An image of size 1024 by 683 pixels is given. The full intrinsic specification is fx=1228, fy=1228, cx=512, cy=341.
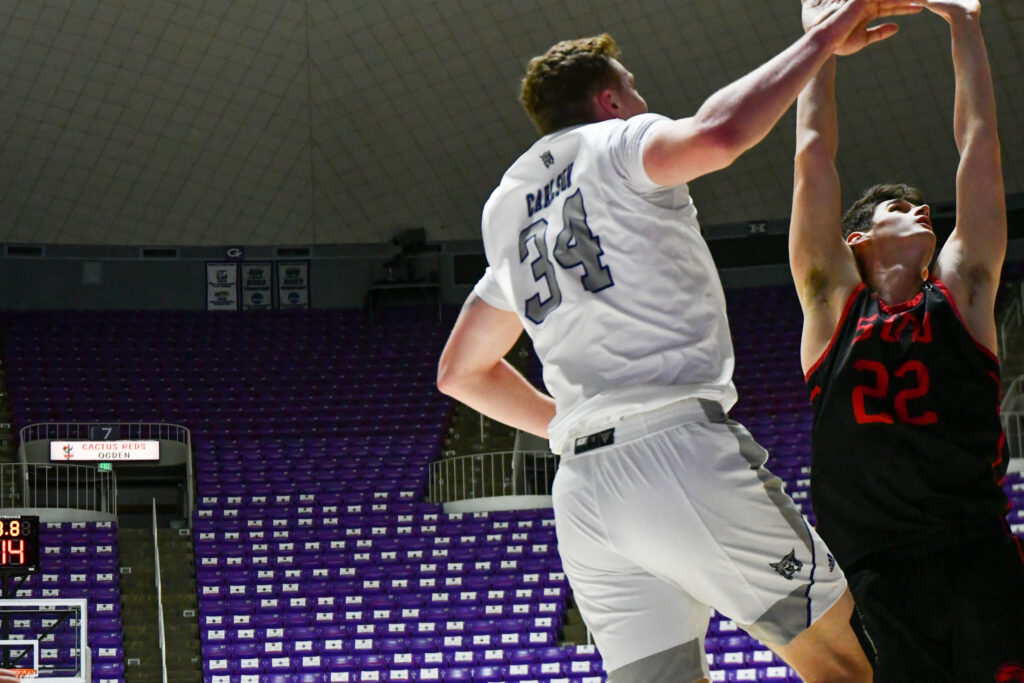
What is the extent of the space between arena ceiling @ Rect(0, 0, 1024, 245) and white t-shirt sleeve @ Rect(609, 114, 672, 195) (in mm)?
23010

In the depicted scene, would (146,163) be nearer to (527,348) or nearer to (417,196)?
(417,196)

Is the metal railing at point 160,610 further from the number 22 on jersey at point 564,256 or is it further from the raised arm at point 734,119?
the raised arm at point 734,119

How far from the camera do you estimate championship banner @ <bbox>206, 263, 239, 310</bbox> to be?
30297 millimetres

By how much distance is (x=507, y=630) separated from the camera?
18125 mm

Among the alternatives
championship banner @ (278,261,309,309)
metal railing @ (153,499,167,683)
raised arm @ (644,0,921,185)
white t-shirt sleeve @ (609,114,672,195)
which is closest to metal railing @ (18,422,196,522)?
metal railing @ (153,499,167,683)

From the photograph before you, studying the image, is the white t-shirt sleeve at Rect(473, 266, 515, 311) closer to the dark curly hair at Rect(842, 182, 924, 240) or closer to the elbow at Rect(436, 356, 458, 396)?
the elbow at Rect(436, 356, 458, 396)

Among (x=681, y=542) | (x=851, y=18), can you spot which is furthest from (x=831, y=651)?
(x=851, y=18)

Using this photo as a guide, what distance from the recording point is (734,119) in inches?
92.7

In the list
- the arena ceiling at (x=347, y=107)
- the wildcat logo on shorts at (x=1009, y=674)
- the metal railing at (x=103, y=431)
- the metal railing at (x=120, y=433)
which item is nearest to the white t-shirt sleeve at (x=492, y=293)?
the wildcat logo on shorts at (x=1009, y=674)

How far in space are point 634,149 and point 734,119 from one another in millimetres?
248

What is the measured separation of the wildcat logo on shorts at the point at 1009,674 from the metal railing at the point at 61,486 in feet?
69.2

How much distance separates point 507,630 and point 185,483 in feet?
31.0

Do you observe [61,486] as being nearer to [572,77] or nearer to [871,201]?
[871,201]

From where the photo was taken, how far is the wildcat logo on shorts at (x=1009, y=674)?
261 cm
